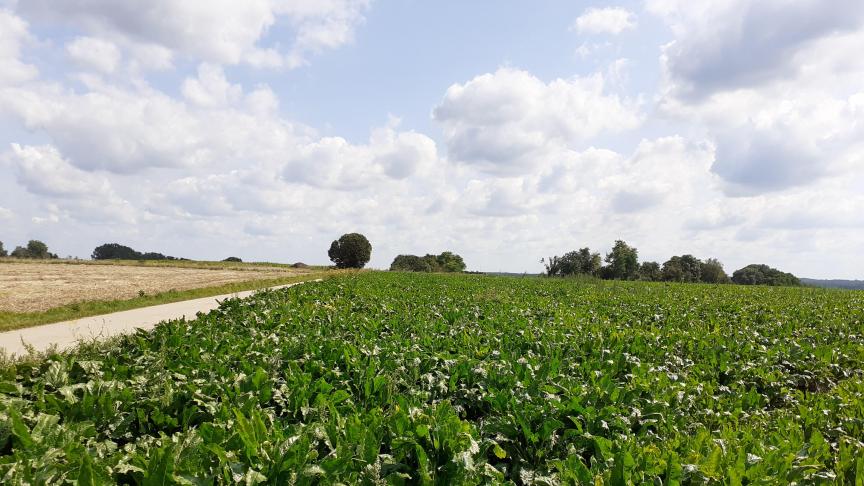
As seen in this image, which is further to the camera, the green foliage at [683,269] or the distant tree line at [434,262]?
the distant tree line at [434,262]

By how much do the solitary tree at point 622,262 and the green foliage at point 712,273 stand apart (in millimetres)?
15977

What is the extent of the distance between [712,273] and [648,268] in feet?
45.4

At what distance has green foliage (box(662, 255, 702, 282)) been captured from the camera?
94.2 m

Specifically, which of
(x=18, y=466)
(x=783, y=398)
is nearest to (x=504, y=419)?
(x=18, y=466)

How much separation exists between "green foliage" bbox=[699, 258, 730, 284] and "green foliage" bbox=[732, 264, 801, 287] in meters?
4.77

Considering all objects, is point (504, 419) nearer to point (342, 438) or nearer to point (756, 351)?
point (342, 438)

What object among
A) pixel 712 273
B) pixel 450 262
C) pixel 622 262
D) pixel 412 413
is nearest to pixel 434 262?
pixel 450 262

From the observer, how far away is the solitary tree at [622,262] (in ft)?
330

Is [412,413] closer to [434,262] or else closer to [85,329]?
[85,329]

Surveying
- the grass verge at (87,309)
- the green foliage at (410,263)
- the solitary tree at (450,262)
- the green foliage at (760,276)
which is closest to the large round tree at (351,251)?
the green foliage at (410,263)

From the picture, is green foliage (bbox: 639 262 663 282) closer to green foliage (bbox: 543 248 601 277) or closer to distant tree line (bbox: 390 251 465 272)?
green foliage (bbox: 543 248 601 277)

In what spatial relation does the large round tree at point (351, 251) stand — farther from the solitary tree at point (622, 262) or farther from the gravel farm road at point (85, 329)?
the gravel farm road at point (85, 329)

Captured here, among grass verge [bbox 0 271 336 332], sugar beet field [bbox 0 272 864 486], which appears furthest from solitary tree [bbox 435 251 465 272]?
sugar beet field [bbox 0 272 864 486]

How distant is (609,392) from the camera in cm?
509
